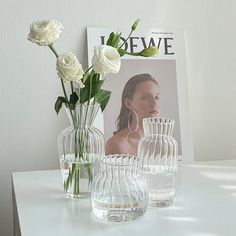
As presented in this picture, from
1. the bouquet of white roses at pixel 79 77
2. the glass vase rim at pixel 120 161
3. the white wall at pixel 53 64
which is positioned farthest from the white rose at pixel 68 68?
the white wall at pixel 53 64

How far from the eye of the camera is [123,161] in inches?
37.9

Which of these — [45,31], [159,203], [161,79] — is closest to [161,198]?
[159,203]

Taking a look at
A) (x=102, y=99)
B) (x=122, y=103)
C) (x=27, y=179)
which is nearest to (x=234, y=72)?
(x=122, y=103)

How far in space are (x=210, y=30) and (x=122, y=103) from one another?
13.9 inches

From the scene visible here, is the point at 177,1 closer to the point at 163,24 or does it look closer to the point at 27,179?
the point at 163,24

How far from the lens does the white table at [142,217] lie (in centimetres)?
84

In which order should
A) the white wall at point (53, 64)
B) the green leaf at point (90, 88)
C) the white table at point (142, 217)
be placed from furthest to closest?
the white wall at point (53, 64)
the green leaf at point (90, 88)
the white table at point (142, 217)

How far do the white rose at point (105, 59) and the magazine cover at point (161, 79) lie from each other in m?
0.45

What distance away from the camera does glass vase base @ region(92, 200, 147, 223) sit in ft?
2.88

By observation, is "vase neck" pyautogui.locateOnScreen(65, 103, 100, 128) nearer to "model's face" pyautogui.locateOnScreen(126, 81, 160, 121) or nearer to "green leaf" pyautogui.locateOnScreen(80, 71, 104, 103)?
"green leaf" pyautogui.locateOnScreen(80, 71, 104, 103)

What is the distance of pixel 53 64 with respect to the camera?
1335 mm

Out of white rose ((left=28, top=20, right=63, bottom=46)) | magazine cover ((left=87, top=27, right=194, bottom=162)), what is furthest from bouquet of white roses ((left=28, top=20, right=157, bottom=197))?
magazine cover ((left=87, top=27, right=194, bottom=162))

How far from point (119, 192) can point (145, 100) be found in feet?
1.71

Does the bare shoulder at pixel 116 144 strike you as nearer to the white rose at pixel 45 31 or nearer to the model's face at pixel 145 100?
the model's face at pixel 145 100
